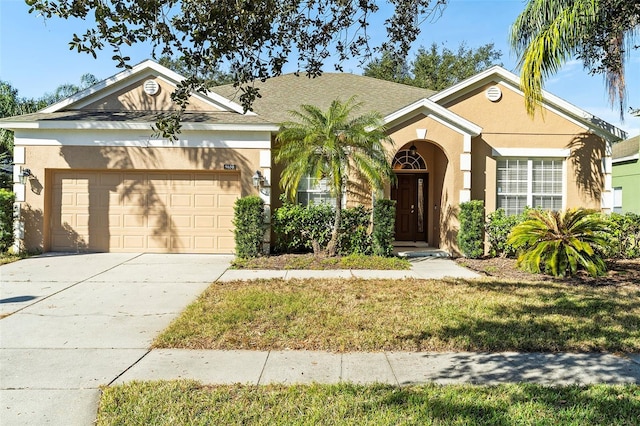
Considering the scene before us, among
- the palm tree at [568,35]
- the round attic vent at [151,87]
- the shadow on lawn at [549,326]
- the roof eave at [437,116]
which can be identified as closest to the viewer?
the shadow on lawn at [549,326]

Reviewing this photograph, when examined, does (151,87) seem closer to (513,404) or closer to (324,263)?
(324,263)

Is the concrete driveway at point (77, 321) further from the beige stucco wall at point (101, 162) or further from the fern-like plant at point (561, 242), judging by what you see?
the fern-like plant at point (561, 242)

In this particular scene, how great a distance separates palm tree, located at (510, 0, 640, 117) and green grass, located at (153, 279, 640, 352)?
452 centimetres

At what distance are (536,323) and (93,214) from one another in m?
11.2

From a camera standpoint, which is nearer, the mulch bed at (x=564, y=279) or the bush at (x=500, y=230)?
the mulch bed at (x=564, y=279)

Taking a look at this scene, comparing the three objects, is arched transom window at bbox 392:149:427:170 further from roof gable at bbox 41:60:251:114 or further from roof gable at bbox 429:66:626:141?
roof gable at bbox 41:60:251:114

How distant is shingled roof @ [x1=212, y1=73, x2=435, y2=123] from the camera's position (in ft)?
47.4

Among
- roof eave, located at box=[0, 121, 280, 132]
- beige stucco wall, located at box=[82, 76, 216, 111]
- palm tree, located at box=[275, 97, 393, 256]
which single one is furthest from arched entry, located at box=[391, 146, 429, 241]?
beige stucco wall, located at box=[82, 76, 216, 111]

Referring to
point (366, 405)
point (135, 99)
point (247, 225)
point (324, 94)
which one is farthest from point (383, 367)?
point (324, 94)

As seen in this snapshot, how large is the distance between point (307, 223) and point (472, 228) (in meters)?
4.35

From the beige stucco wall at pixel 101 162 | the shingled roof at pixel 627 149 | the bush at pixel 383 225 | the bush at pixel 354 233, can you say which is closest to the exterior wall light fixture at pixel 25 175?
the beige stucco wall at pixel 101 162

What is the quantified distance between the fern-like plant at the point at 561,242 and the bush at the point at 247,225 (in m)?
6.08

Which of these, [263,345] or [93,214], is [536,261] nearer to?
[263,345]

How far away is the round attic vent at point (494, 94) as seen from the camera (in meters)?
13.2
